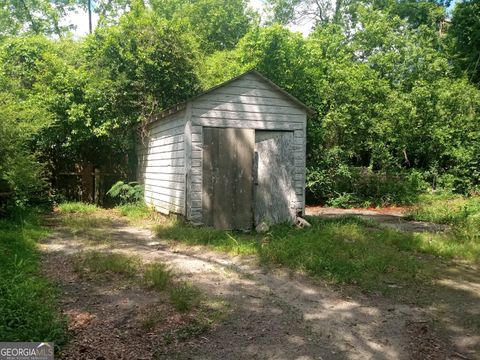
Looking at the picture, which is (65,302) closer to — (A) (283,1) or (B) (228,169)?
(B) (228,169)

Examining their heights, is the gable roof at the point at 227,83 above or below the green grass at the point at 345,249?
above

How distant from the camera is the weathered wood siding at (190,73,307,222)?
9305 mm

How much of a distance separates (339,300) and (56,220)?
795cm

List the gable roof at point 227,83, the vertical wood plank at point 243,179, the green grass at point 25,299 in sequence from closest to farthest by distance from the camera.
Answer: the green grass at point 25,299 < the gable roof at point 227,83 < the vertical wood plank at point 243,179

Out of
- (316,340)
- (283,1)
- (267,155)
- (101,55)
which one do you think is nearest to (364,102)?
(267,155)

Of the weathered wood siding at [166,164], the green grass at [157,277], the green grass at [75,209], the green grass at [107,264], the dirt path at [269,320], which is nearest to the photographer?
the dirt path at [269,320]

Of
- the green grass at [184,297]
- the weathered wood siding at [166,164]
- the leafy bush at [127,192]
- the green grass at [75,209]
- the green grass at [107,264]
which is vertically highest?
the weathered wood siding at [166,164]

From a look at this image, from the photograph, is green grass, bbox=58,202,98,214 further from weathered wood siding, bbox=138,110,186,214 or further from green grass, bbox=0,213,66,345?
green grass, bbox=0,213,66,345

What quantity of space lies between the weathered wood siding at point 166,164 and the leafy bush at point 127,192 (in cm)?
27

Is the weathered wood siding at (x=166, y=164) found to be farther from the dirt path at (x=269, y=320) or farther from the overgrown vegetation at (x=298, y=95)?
the dirt path at (x=269, y=320)

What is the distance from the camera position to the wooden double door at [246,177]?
372 inches

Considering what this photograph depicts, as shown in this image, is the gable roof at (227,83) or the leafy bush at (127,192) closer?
the gable roof at (227,83)

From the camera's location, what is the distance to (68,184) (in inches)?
567

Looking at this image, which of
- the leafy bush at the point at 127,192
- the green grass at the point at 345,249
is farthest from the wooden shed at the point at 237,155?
the leafy bush at the point at 127,192
